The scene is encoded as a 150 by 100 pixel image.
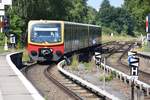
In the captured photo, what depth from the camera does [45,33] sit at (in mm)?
38000

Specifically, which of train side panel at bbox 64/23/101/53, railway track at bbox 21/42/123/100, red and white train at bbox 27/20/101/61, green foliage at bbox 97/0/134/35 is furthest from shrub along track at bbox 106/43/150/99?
green foliage at bbox 97/0/134/35

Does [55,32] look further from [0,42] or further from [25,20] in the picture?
[25,20]

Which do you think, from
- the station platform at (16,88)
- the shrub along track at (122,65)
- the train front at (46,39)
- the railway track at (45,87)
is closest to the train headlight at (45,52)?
the train front at (46,39)

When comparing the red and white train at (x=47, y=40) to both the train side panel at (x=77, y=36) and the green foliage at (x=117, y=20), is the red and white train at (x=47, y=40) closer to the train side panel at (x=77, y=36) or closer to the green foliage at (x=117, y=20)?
the train side panel at (x=77, y=36)

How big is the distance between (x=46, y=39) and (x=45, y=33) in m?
0.38

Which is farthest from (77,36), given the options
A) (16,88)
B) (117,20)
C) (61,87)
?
(117,20)

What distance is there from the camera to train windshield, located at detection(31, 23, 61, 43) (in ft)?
125

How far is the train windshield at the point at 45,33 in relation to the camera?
37969mm

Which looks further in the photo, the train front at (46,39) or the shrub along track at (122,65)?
the train front at (46,39)

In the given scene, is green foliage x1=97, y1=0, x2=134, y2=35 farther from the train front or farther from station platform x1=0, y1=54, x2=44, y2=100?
station platform x1=0, y1=54, x2=44, y2=100

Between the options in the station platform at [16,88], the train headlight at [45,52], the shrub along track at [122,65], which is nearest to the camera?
the station platform at [16,88]

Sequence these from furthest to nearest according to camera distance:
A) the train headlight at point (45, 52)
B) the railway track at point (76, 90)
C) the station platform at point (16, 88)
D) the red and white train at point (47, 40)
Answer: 1. the red and white train at point (47, 40)
2. the train headlight at point (45, 52)
3. the railway track at point (76, 90)
4. the station platform at point (16, 88)

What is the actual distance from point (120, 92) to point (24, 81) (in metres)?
3.44

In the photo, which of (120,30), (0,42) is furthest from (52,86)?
(120,30)
